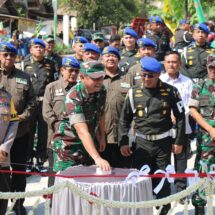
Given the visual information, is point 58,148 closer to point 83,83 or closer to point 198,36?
point 83,83

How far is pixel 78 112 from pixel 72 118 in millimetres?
73

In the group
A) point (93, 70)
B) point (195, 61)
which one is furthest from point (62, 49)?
point (93, 70)

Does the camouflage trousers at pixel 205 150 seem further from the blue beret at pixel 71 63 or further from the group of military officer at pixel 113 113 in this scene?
the blue beret at pixel 71 63

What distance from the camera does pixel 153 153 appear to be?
16.9 ft

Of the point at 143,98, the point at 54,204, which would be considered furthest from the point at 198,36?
the point at 54,204

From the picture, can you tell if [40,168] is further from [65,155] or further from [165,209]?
[65,155]

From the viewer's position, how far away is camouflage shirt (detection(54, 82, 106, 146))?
425 centimetres

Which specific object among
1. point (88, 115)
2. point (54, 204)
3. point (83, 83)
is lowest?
point (54, 204)

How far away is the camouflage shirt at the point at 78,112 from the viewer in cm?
425

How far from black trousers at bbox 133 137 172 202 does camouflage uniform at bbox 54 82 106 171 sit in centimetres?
80

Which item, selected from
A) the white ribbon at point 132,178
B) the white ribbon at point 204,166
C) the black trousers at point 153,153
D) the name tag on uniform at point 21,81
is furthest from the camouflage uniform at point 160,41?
the white ribbon at point 132,178

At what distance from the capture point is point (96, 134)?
184 inches

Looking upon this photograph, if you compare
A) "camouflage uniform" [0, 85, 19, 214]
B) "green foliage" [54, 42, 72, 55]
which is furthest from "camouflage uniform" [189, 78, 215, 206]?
"green foliage" [54, 42, 72, 55]

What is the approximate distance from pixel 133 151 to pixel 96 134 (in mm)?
814
